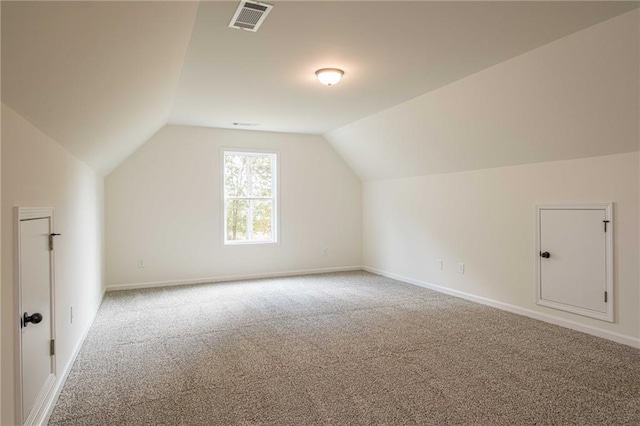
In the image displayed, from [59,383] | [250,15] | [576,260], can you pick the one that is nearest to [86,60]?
[250,15]

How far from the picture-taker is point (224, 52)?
3.28 m

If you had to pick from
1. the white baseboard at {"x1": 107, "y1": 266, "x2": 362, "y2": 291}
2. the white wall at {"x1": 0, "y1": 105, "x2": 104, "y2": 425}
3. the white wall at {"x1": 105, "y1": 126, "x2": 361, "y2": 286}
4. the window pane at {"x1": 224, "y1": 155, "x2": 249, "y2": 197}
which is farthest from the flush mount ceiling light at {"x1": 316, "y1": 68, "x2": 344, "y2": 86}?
the white baseboard at {"x1": 107, "y1": 266, "x2": 362, "y2": 291}

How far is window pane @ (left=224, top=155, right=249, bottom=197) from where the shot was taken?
6711 mm

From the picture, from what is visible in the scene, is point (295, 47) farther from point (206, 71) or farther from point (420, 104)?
point (420, 104)

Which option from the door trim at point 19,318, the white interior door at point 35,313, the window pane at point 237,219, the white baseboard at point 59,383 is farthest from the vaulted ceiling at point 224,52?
the window pane at point 237,219

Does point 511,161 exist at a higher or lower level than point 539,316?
higher

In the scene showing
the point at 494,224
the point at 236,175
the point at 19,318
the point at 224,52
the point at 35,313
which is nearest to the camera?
the point at 19,318

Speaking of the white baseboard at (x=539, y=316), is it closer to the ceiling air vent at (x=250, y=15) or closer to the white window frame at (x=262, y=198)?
the white window frame at (x=262, y=198)

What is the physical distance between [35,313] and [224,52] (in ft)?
7.50

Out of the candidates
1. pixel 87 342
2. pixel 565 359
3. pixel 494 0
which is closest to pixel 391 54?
pixel 494 0

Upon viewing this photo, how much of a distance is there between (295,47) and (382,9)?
0.86 metres

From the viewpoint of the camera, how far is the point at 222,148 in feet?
21.4

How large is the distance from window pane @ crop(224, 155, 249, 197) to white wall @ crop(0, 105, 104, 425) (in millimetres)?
2008

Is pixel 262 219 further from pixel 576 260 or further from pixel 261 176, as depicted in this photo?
pixel 576 260
